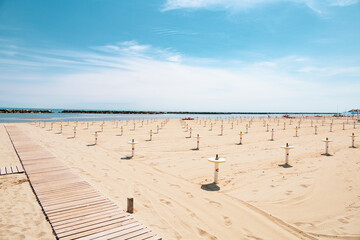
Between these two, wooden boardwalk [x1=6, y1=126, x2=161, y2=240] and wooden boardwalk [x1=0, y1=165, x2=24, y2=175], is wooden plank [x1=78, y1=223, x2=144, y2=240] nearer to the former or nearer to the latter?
wooden boardwalk [x1=6, y1=126, x2=161, y2=240]

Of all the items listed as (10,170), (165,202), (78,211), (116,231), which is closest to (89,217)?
(78,211)

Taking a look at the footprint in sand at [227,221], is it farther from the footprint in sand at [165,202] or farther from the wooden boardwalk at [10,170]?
the wooden boardwalk at [10,170]

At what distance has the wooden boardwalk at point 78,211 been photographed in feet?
12.8

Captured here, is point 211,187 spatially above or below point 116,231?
below

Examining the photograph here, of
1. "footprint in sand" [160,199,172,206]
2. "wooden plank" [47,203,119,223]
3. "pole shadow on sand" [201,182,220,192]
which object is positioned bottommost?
"footprint in sand" [160,199,172,206]

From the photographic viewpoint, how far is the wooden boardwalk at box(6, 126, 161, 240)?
154 inches

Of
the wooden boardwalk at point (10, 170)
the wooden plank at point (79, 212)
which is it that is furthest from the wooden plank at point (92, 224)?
the wooden boardwalk at point (10, 170)

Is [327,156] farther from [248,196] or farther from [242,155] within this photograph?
[248,196]

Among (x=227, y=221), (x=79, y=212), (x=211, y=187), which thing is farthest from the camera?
(x=211, y=187)

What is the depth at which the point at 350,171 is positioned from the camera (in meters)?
8.56

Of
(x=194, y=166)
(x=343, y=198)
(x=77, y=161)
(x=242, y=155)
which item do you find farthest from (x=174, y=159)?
(x=343, y=198)

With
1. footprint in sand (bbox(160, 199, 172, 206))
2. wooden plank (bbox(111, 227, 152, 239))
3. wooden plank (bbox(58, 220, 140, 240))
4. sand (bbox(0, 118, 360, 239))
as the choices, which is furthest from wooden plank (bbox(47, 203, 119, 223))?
footprint in sand (bbox(160, 199, 172, 206))

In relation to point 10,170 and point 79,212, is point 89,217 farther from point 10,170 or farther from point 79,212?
point 10,170

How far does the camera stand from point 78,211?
4.71 metres
